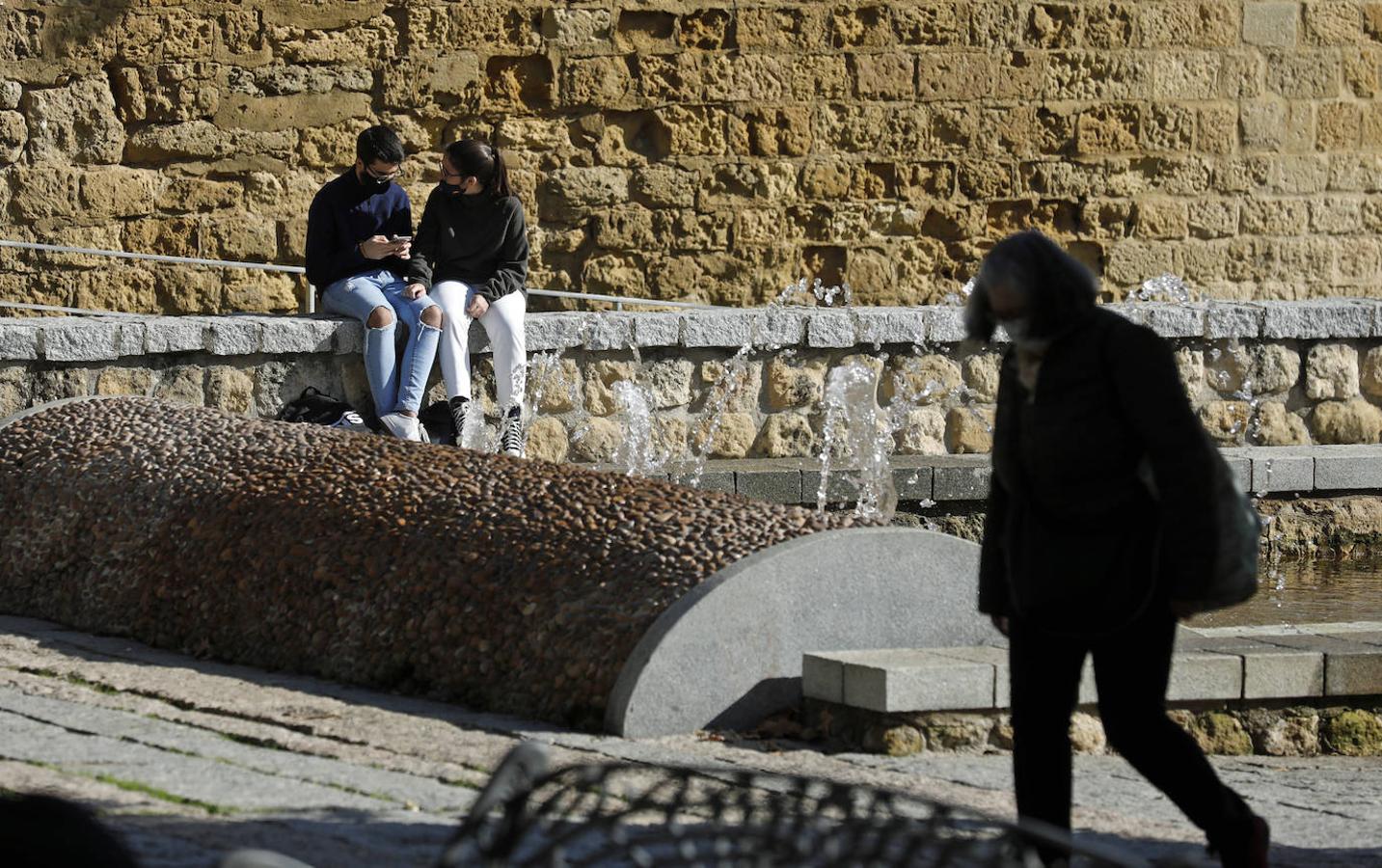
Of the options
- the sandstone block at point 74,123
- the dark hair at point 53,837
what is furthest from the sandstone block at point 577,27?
the dark hair at point 53,837

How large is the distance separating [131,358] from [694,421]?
2655 millimetres

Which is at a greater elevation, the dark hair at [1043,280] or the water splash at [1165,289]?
the water splash at [1165,289]

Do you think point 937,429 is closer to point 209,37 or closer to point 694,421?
point 694,421

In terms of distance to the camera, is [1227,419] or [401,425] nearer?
[401,425]

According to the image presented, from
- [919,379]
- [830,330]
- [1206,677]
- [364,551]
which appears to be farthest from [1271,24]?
[364,551]

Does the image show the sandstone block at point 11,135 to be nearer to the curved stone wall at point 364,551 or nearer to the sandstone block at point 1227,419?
the curved stone wall at point 364,551

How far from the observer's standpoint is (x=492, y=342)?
367 inches

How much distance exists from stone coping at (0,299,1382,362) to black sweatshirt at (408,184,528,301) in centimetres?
30

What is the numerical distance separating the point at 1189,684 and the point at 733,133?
25.8 ft

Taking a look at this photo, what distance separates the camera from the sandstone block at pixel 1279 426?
1091 centimetres

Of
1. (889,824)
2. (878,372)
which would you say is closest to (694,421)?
(878,372)

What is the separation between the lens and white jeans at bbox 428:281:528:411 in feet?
30.0

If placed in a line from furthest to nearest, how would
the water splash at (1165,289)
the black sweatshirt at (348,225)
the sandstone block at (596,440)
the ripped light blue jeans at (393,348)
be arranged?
the water splash at (1165,289)
the sandstone block at (596,440)
the black sweatshirt at (348,225)
the ripped light blue jeans at (393,348)

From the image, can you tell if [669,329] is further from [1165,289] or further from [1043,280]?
[1043,280]
